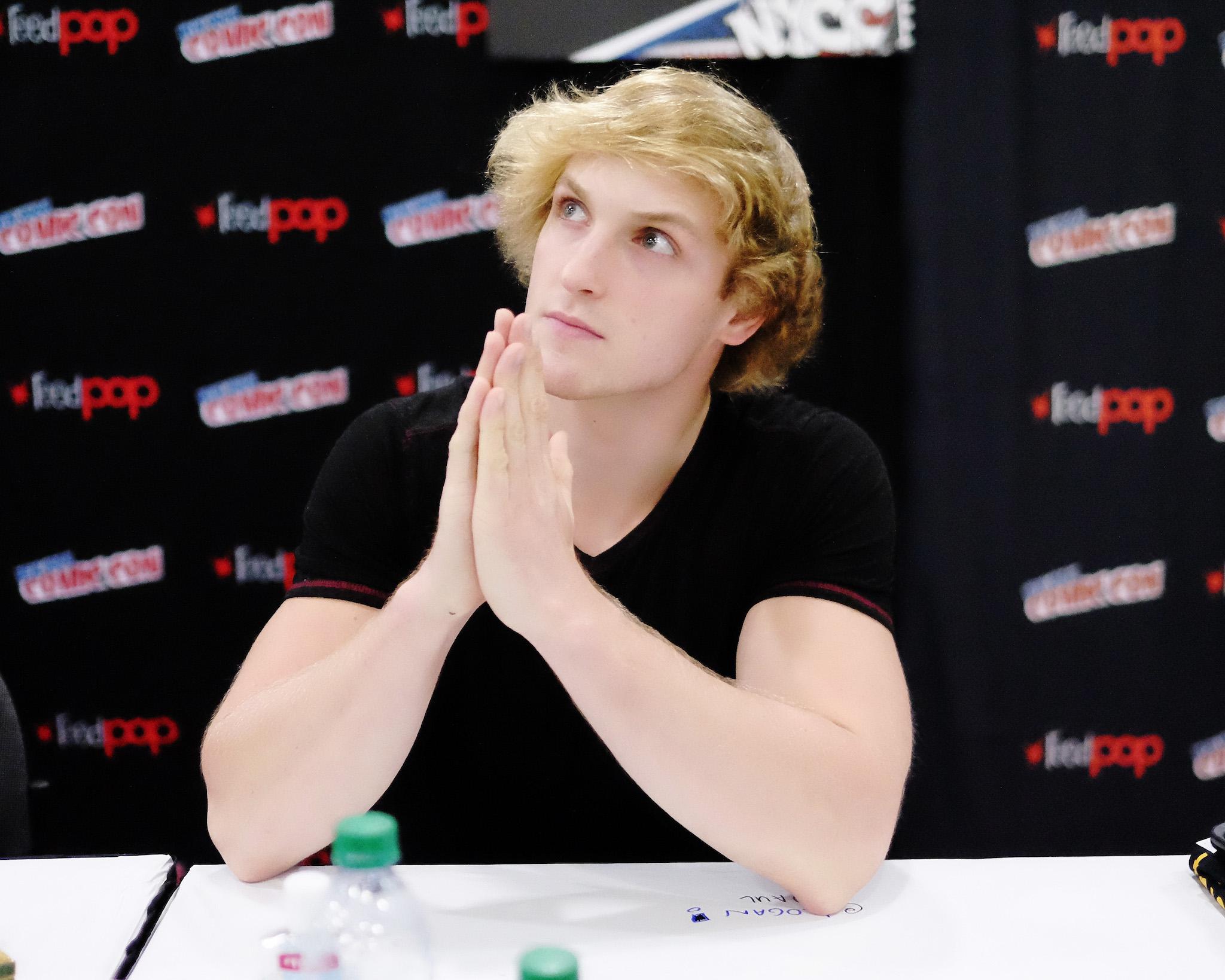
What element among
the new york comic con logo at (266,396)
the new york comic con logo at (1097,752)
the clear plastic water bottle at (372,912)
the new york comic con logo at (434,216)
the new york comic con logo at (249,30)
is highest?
the new york comic con logo at (249,30)

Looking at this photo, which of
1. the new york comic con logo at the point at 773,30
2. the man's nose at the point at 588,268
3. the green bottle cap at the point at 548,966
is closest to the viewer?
the green bottle cap at the point at 548,966

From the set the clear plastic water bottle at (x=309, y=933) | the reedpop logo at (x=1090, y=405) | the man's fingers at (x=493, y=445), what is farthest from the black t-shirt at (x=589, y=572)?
the reedpop logo at (x=1090, y=405)

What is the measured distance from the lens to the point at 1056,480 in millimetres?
2119

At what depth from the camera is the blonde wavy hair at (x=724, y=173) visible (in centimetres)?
121

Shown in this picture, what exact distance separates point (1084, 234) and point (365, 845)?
1927 mm

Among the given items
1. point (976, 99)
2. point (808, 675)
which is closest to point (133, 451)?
point (808, 675)

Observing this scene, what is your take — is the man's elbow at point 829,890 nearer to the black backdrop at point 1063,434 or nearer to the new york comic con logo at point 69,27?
the black backdrop at point 1063,434

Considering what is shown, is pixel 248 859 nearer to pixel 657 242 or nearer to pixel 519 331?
pixel 519 331

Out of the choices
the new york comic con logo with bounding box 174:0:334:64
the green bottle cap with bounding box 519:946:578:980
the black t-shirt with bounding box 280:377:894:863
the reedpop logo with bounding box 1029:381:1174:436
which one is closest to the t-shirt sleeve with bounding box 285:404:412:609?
the black t-shirt with bounding box 280:377:894:863

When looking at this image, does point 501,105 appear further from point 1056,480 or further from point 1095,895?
point 1095,895

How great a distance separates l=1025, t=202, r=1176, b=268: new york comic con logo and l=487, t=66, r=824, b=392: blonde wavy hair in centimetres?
80

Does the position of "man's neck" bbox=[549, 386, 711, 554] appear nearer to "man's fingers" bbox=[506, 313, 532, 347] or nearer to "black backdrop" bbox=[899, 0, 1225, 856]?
"man's fingers" bbox=[506, 313, 532, 347]

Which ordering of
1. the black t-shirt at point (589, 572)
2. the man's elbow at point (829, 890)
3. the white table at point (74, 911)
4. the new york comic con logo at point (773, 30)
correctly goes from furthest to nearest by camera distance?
the new york comic con logo at point (773, 30) < the black t-shirt at point (589, 572) < the man's elbow at point (829, 890) < the white table at point (74, 911)

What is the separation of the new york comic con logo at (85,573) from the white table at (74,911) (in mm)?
1211
